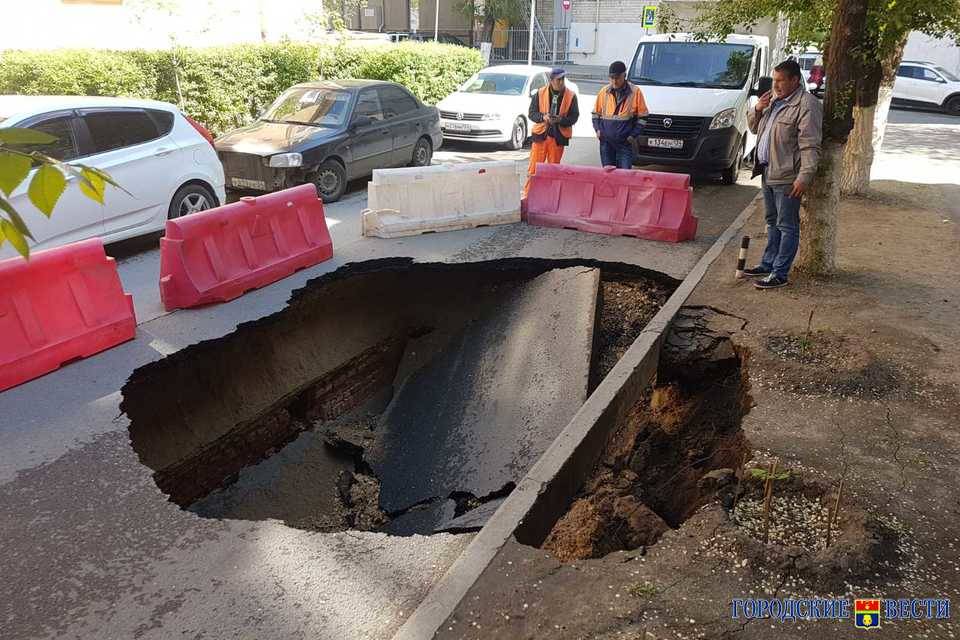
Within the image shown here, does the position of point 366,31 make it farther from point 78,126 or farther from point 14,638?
point 14,638

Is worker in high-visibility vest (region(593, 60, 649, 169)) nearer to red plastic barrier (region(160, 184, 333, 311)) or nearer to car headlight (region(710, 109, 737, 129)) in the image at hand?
car headlight (region(710, 109, 737, 129))

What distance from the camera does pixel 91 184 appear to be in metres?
1.63

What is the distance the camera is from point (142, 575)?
3508 mm

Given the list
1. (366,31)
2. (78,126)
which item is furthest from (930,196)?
(366,31)

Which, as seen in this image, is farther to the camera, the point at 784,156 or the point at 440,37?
the point at 440,37

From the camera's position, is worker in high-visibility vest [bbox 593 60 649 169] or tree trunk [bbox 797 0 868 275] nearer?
tree trunk [bbox 797 0 868 275]

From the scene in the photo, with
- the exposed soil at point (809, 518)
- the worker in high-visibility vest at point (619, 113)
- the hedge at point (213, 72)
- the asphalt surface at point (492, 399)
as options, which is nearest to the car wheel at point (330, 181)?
the worker in high-visibility vest at point (619, 113)

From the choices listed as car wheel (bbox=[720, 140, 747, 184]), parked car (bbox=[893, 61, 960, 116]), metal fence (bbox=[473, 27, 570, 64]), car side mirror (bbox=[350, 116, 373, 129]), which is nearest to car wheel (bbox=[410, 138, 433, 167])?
car side mirror (bbox=[350, 116, 373, 129])

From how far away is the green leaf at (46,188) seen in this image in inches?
58.2

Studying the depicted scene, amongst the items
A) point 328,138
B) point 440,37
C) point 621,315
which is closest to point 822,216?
point 621,315

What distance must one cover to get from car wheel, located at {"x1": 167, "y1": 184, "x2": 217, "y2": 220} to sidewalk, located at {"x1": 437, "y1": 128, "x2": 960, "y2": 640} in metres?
6.19

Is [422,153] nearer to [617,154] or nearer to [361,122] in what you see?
[361,122]

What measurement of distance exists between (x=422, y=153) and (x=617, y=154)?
467 centimetres

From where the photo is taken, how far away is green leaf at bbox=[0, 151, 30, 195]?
1.43 m
